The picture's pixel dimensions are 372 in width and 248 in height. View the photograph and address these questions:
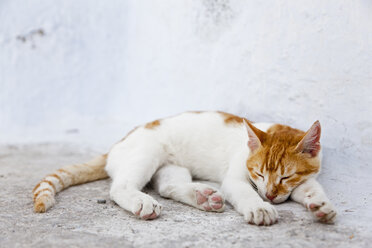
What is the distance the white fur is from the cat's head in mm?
116

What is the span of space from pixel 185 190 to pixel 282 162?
0.65 metres

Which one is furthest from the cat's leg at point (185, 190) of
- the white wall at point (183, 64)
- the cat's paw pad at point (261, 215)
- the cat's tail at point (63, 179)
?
the white wall at point (183, 64)

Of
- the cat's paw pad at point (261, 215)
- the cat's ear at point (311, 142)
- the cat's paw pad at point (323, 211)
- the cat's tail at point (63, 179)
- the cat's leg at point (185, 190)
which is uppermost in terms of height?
the cat's ear at point (311, 142)

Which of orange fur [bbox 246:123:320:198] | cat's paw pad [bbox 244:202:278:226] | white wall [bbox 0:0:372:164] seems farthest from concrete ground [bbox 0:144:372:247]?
white wall [bbox 0:0:372:164]

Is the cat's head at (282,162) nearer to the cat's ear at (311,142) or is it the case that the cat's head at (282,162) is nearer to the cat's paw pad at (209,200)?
the cat's ear at (311,142)

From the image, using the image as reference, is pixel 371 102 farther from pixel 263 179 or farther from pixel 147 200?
pixel 147 200

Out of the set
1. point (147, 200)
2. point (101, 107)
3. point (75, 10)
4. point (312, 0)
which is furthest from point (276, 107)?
point (75, 10)

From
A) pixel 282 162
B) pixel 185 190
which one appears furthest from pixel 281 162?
pixel 185 190

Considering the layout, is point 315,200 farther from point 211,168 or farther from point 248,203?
point 211,168

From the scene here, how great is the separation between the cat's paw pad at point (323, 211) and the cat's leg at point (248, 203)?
0.21 m

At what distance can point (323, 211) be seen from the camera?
2.09 metres

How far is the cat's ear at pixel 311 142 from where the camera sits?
7.65ft

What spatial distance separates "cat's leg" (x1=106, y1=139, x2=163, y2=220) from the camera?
2.28m

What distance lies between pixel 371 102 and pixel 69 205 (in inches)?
84.3
